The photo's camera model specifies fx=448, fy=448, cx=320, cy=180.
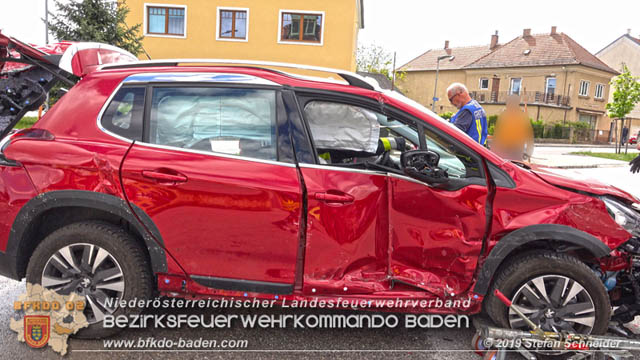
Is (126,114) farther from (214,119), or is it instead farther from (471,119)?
(471,119)

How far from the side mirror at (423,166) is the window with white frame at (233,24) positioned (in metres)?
20.9

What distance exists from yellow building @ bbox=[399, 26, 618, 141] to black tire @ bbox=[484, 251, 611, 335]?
137 ft

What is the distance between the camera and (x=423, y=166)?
282 cm

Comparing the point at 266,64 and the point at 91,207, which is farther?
Answer: the point at 266,64

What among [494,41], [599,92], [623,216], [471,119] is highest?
[494,41]

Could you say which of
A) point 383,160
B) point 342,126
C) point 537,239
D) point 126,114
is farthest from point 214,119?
point 537,239

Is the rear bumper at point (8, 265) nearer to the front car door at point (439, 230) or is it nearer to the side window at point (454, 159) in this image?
the front car door at point (439, 230)

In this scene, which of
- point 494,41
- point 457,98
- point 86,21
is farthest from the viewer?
point 494,41

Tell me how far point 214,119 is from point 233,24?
2088 centimetres

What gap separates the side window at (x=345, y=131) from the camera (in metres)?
3.05

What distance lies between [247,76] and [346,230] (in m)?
1.22

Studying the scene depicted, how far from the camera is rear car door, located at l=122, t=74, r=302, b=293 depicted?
2785mm

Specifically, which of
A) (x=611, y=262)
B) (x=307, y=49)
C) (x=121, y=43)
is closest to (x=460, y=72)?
(x=307, y=49)

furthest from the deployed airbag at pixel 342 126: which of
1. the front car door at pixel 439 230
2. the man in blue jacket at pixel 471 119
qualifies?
the man in blue jacket at pixel 471 119
